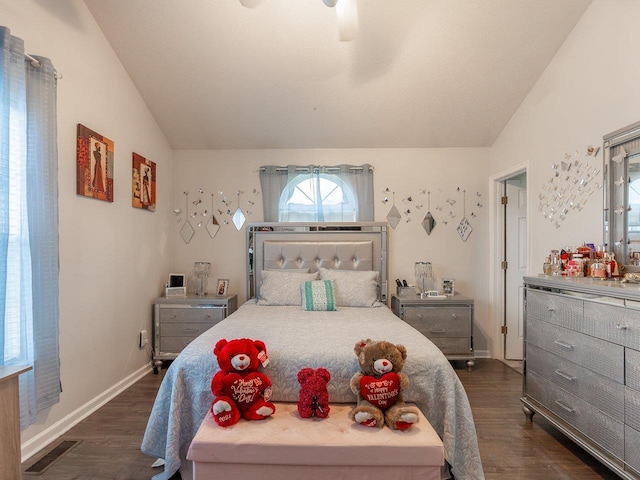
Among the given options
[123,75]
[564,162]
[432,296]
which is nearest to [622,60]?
[564,162]

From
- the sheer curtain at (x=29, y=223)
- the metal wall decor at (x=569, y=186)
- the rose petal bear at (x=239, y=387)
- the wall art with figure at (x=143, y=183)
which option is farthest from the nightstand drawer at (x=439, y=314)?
the sheer curtain at (x=29, y=223)

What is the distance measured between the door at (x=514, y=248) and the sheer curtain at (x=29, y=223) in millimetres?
4026

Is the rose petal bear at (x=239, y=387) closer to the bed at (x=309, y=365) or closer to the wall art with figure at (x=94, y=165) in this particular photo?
the bed at (x=309, y=365)

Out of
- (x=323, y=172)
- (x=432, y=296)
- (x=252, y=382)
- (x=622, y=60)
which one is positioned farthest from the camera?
(x=323, y=172)

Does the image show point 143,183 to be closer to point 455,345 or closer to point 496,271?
point 455,345

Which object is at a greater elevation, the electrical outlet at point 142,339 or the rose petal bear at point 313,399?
the rose petal bear at point 313,399

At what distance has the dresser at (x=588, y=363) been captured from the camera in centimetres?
172

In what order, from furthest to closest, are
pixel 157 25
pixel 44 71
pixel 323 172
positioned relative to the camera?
pixel 323 172 → pixel 157 25 → pixel 44 71

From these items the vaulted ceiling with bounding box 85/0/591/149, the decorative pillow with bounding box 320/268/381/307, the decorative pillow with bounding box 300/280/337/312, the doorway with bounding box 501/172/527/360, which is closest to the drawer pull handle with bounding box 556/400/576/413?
the decorative pillow with bounding box 320/268/381/307

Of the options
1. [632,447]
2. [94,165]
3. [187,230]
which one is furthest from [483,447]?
[187,230]

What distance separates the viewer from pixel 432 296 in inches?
146

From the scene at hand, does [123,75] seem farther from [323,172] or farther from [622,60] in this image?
[622,60]

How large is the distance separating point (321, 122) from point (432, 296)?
211 centimetres

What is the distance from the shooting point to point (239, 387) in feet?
5.71
